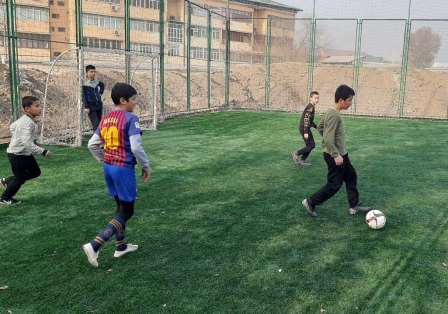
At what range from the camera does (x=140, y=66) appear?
15352 millimetres

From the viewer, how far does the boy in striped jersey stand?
4285 millimetres

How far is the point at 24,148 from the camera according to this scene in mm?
6211

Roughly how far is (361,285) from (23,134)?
15.4 ft

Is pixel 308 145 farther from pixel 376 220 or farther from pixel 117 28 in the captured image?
pixel 117 28

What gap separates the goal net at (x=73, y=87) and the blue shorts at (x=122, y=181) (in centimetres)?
683

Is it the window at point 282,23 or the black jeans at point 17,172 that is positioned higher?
the window at point 282,23

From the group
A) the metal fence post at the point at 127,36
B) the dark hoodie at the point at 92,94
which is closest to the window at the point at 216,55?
the metal fence post at the point at 127,36

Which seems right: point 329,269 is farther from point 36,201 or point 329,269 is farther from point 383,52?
point 383,52

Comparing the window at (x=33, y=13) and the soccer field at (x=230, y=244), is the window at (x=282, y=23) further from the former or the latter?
the soccer field at (x=230, y=244)

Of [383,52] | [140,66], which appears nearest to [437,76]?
[383,52]

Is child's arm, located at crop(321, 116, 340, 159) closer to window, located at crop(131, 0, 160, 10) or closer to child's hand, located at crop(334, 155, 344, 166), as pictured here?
child's hand, located at crop(334, 155, 344, 166)

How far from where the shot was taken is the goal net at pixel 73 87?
1109cm

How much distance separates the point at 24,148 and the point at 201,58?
14522mm

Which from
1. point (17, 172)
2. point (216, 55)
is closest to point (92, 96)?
point (17, 172)
